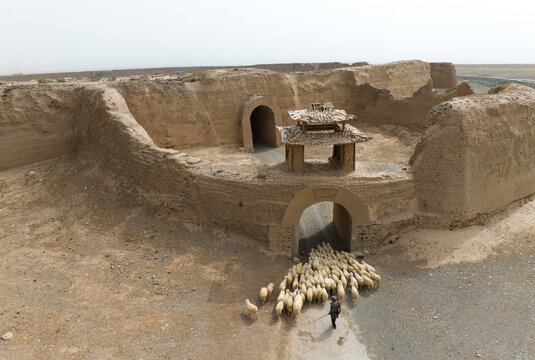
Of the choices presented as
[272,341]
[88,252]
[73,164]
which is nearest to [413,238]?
[272,341]

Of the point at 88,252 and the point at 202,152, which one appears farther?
the point at 202,152

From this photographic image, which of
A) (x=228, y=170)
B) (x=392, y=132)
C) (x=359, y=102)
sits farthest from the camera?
(x=359, y=102)

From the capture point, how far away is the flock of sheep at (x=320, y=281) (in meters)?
9.20

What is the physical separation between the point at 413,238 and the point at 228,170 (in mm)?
6610

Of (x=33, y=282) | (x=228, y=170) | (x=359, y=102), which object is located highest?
(x=359, y=102)

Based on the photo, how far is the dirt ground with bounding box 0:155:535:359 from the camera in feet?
26.5

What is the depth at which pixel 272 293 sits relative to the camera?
995cm

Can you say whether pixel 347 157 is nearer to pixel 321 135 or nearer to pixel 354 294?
pixel 321 135

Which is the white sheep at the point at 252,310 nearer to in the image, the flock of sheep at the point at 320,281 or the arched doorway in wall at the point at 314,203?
the flock of sheep at the point at 320,281

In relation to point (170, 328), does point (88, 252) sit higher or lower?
higher

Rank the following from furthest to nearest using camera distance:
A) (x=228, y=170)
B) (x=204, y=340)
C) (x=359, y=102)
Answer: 1. (x=359, y=102)
2. (x=228, y=170)
3. (x=204, y=340)

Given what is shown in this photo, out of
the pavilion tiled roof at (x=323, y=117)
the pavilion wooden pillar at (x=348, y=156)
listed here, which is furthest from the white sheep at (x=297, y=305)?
the pavilion tiled roof at (x=323, y=117)

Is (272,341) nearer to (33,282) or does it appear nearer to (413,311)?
(413,311)

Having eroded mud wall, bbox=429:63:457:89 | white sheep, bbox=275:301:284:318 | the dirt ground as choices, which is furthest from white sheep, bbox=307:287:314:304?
eroded mud wall, bbox=429:63:457:89
